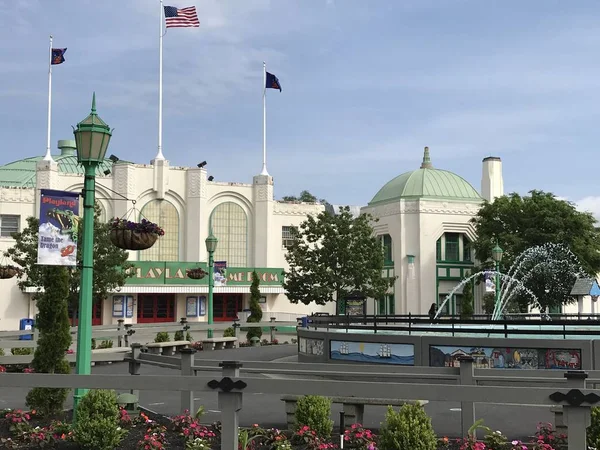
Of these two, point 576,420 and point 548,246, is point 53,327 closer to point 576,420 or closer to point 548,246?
point 576,420

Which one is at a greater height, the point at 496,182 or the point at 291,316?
the point at 496,182

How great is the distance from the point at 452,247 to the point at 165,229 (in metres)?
21.7

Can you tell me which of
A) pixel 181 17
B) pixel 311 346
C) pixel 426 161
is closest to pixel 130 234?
pixel 311 346

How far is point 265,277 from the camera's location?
57531 millimetres

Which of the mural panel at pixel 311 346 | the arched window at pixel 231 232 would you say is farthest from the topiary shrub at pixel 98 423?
the arched window at pixel 231 232

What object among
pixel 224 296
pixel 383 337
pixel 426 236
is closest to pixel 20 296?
pixel 224 296

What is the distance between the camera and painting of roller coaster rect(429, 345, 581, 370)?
49.7 ft

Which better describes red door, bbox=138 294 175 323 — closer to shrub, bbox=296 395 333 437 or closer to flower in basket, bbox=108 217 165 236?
flower in basket, bbox=108 217 165 236

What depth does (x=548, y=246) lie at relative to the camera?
51.0 metres

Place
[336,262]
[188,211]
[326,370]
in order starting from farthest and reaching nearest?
[188,211]
[336,262]
[326,370]

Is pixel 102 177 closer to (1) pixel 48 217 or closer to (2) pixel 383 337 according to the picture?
(2) pixel 383 337

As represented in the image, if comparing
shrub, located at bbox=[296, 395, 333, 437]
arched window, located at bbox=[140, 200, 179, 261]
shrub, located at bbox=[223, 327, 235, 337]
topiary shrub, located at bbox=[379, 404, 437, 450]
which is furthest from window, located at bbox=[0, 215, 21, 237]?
topiary shrub, located at bbox=[379, 404, 437, 450]

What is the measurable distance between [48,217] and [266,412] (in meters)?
5.00

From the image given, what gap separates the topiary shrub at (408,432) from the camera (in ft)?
29.9
